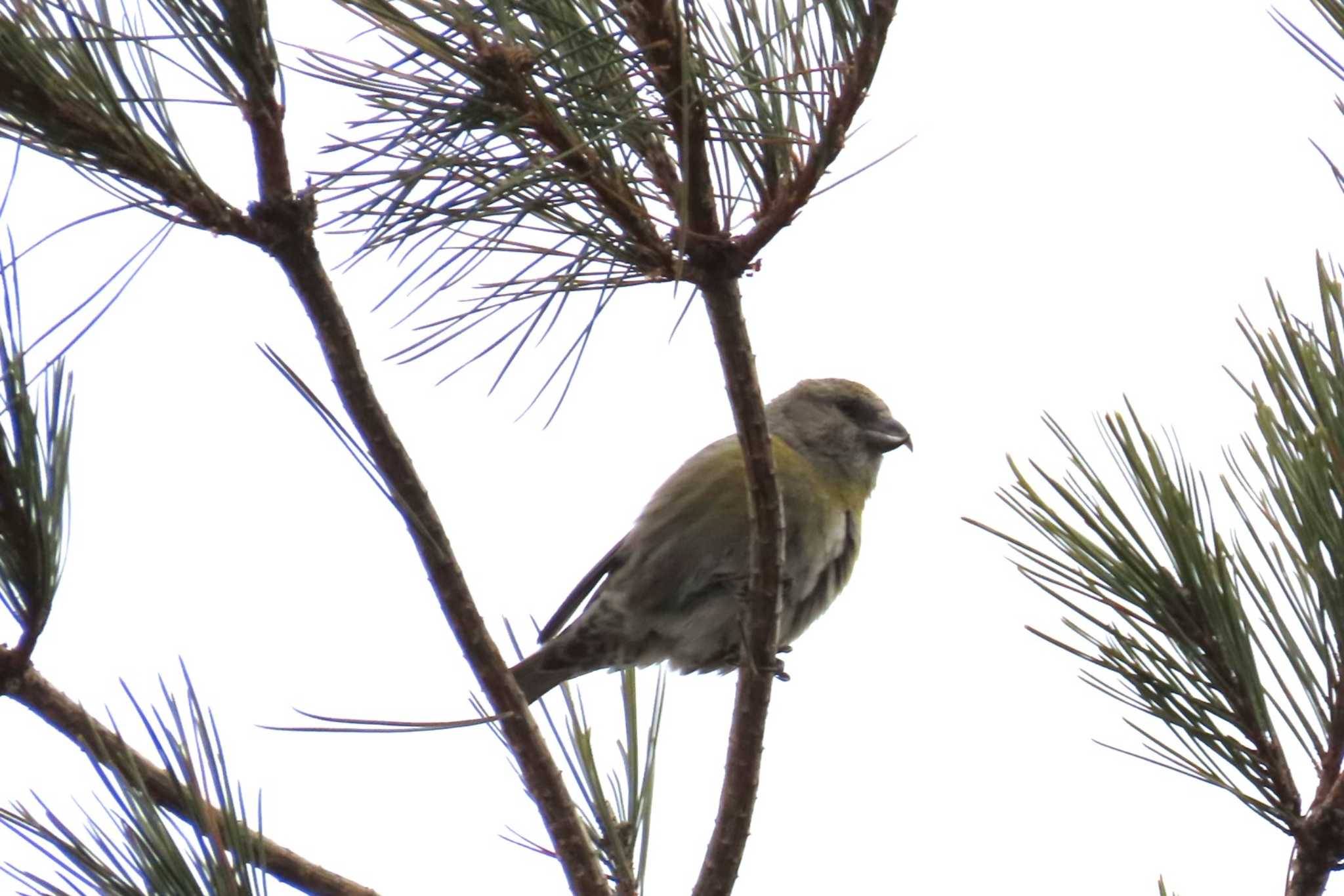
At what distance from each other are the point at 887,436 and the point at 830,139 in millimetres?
3481

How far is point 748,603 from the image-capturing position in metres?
2.30

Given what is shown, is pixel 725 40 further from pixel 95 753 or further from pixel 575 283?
pixel 95 753

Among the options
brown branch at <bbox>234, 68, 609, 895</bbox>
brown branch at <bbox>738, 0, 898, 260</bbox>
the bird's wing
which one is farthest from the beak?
brown branch at <bbox>738, 0, 898, 260</bbox>

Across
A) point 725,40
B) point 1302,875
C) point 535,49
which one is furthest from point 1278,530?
point 535,49

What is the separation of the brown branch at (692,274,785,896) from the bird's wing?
2407 millimetres

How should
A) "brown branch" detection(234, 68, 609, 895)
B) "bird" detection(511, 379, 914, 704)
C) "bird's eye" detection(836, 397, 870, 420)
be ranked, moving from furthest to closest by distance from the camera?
"bird's eye" detection(836, 397, 870, 420), "bird" detection(511, 379, 914, 704), "brown branch" detection(234, 68, 609, 895)

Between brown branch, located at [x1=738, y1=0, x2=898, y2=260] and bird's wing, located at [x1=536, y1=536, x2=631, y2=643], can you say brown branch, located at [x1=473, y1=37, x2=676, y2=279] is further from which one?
bird's wing, located at [x1=536, y1=536, x2=631, y2=643]

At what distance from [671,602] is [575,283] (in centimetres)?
265

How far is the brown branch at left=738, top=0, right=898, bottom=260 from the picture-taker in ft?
5.36

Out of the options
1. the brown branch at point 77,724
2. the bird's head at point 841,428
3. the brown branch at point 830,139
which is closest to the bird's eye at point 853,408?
the bird's head at point 841,428

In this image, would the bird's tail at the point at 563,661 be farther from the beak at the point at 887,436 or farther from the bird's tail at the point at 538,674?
the beak at the point at 887,436

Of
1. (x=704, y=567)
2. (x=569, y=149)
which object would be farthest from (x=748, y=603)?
(x=704, y=567)

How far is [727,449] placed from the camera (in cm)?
480

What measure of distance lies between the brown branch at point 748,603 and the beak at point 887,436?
2785mm
